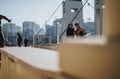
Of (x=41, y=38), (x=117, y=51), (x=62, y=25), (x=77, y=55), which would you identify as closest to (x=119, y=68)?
(x=117, y=51)

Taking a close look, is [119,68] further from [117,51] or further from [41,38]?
[41,38]

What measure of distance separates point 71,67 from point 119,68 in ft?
0.58

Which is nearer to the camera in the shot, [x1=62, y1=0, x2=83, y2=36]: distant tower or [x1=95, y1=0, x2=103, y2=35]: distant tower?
[x1=95, y1=0, x2=103, y2=35]: distant tower

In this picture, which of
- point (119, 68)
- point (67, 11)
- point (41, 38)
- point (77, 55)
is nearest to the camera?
point (119, 68)

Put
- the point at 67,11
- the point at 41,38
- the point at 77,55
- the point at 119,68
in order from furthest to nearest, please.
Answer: the point at 67,11
the point at 41,38
the point at 77,55
the point at 119,68

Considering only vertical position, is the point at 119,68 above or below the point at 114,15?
below

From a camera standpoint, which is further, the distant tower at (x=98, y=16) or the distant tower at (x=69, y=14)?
the distant tower at (x=69, y=14)

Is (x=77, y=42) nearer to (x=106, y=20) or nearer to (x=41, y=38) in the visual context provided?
(x=106, y=20)

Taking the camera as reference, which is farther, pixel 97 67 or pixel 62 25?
pixel 62 25

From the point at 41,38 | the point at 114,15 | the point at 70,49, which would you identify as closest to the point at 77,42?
the point at 70,49

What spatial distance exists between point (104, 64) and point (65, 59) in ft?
0.55

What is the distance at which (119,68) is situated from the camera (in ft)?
2.17

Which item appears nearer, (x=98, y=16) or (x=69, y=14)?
(x=98, y=16)

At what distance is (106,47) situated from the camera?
69cm
